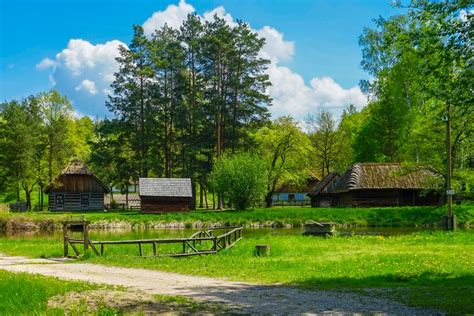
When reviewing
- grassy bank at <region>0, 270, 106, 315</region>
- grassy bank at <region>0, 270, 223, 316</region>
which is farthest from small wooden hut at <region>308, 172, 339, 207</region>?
grassy bank at <region>0, 270, 223, 316</region>

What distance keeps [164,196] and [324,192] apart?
61.2 feet

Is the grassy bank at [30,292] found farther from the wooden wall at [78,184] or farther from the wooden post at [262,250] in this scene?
the wooden wall at [78,184]

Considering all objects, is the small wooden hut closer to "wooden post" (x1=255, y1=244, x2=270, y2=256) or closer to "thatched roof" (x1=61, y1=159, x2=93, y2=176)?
"thatched roof" (x1=61, y1=159, x2=93, y2=176)

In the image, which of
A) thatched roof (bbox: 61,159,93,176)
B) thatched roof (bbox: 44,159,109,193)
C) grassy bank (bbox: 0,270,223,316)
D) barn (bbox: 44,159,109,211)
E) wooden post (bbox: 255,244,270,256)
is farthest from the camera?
thatched roof (bbox: 61,159,93,176)

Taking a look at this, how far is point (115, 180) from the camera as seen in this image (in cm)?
6569

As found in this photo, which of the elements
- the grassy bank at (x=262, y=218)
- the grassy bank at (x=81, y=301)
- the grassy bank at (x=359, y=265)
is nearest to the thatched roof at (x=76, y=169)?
the grassy bank at (x=262, y=218)

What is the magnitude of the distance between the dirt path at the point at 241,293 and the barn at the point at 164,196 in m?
38.6

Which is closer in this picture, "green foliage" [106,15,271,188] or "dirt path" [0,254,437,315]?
"dirt path" [0,254,437,315]

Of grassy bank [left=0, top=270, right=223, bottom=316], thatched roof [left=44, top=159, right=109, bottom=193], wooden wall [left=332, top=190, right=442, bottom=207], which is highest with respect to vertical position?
thatched roof [left=44, top=159, right=109, bottom=193]

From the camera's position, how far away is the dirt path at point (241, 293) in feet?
34.1

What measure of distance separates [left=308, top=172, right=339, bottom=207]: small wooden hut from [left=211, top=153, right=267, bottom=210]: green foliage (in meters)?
11.1

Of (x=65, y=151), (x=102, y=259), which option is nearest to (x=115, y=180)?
(x=65, y=151)

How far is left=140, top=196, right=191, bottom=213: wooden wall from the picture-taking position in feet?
185

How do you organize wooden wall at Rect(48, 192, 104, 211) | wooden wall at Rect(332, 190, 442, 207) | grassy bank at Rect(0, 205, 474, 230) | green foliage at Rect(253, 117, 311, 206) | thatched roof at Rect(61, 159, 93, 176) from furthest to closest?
green foliage at Rect(253, 117, 311, 206)
thatched roof at Rect(61, 159, 93, 176)
wooden wall at Rect(48, 192, 104, 211)
wooden wall at Rect(332, 190, 442, 207)
grassy bank at Rect(0, 205, 474, 230)
